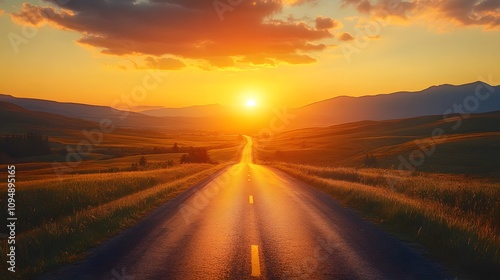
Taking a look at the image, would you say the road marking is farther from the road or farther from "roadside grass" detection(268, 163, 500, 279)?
"roadside grass" detection(268, 163, 500, 279)

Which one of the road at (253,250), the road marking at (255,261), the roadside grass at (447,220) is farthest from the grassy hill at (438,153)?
the road marking at (255,261)

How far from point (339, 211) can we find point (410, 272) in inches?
313

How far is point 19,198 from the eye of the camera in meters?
18.1

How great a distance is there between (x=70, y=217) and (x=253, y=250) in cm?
773

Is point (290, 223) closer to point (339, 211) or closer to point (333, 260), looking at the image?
point (339, 211)

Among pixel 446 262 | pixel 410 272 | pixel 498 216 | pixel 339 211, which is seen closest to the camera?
pixel 410 272

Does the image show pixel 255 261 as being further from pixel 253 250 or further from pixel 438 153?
pixel 438 153

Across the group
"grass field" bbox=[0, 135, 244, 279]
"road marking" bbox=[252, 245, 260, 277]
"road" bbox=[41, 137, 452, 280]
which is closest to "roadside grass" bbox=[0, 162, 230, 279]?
"grass field" bbox=[0, 135, 244, 279]

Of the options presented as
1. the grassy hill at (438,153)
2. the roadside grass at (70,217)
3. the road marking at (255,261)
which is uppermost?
the grassy hill at (438,153)

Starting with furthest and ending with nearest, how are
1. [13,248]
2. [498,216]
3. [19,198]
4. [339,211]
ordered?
[19,198]
[339,211]
[498,216]
[13,248]

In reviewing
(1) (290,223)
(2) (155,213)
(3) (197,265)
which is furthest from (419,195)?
(3) (197,265)

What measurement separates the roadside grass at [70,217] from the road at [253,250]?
54cm

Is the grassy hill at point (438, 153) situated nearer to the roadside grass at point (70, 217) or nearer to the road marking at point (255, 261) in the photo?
the roadside grass at point (70, 217)

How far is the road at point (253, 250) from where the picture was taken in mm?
8031
